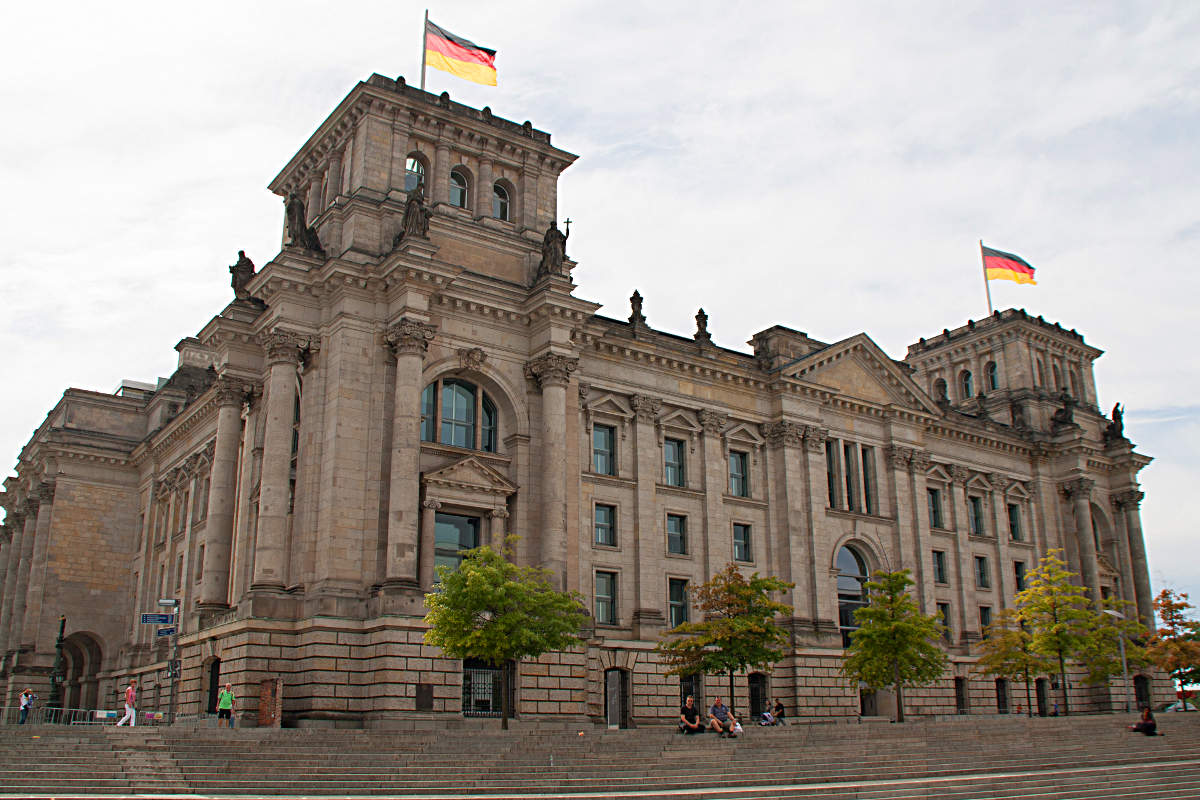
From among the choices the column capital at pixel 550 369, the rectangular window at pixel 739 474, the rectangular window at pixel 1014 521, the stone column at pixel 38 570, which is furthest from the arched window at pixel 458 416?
the rectangular window at pixel 1014 521

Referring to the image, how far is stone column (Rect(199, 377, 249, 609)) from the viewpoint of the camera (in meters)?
40.9

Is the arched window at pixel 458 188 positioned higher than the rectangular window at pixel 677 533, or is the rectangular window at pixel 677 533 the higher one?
the arched window at pixel 458 188

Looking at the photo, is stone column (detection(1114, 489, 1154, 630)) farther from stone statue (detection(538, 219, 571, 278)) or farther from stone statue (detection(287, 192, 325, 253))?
stone statue (detection(287, 192, 325, 253))

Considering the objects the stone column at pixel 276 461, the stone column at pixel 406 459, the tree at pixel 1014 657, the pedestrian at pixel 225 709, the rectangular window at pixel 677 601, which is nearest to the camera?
the pedestrian at pixel 225 709

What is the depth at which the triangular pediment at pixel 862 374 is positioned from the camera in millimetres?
52594

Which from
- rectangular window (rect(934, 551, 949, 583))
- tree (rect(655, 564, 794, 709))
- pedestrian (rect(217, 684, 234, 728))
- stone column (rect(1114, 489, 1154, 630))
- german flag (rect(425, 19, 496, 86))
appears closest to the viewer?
pedestrian (rect(217, 684, 234, 728))

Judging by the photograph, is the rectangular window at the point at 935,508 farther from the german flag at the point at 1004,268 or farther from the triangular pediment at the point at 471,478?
the triangular pediment at the point at 471,478

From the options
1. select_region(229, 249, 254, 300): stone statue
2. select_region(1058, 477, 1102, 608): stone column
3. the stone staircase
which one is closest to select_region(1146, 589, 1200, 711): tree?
select_region(1058, 477, 1102, 608): stone column

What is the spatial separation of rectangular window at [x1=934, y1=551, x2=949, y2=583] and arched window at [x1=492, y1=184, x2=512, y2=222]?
28.3 m

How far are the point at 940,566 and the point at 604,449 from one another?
A: 21.6 m

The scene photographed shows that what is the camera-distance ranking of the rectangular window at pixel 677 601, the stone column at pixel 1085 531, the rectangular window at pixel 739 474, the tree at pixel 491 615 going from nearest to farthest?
the tree at pixel 491 615 → the rectangular window at pixel 677 601 → the rectangular window at pixel 739 474 → the stone column at pixel 1085 531

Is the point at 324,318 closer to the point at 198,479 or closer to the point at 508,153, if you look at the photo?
the point at 508,153

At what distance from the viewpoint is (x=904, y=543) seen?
2128 inches

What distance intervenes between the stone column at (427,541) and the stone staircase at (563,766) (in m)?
7.35
